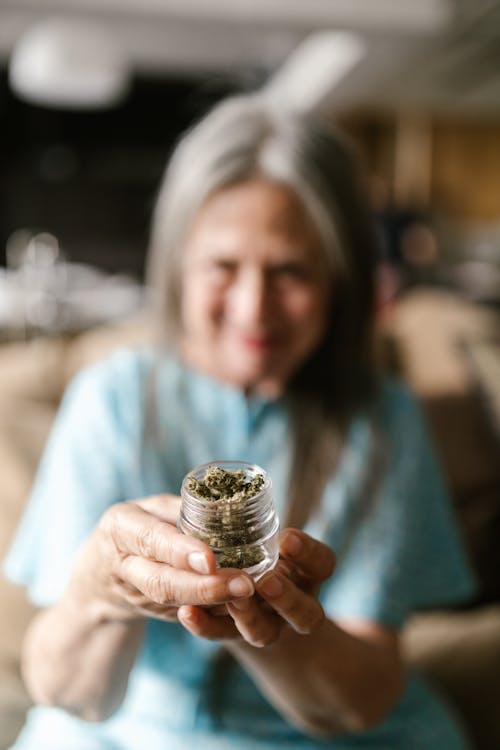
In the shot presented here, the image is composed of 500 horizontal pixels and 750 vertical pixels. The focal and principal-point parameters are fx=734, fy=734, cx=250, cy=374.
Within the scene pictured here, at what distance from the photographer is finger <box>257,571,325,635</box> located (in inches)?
15.5

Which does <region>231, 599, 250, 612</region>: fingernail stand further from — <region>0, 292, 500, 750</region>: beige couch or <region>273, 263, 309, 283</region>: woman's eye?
<region>273, 263, 309, 283</region>: woman's eye

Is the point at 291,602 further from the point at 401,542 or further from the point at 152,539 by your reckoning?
the point at 401,542

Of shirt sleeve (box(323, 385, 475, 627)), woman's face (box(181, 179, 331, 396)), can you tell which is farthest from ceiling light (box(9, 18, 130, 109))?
shirt sleeve (box(323, 385, 475, 627))

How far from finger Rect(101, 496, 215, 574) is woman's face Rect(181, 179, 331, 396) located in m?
0.31

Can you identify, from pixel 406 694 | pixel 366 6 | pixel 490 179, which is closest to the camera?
pixel 406 694

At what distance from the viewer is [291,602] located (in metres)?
0.41

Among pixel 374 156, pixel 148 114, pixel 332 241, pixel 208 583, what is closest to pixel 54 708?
pixel 208 583

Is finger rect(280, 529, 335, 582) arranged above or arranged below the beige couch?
above

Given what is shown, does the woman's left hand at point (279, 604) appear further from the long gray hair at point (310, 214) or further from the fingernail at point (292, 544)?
the long gray hair at point (310, 214)

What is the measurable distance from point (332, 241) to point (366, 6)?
2.80 ft

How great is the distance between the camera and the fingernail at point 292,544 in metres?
0.40

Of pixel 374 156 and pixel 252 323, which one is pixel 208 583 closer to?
pixel 252 323

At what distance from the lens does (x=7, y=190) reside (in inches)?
252

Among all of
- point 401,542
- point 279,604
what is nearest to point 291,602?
point 279,604
